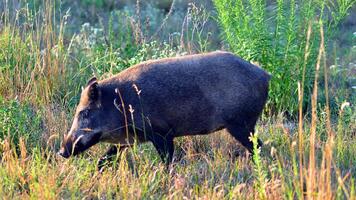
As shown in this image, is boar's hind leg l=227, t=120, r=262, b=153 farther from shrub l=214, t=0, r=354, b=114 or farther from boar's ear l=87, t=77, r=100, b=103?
shrub l=214, t=0, r=354, b=114

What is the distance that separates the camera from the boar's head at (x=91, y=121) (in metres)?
6.69

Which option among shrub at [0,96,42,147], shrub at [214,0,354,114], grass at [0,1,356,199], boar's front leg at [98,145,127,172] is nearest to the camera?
grass at [0,1,356,199]

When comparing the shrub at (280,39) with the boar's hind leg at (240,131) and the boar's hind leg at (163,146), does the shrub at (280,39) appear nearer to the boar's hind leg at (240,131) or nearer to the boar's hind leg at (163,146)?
the boar's hind leg at (240,131)

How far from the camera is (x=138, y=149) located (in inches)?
277

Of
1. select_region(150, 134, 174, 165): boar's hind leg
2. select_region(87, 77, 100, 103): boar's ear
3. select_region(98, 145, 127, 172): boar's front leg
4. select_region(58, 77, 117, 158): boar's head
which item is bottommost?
Answer: select_region(98, 145, 127, 172): boar's front leg

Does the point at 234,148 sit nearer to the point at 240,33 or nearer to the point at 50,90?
the point at 240,33

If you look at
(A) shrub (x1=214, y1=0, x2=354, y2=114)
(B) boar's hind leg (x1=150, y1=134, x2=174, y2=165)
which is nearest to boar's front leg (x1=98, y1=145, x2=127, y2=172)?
(B) boar's hind leg (x1=150, y1=134, x2=174, y2=165)

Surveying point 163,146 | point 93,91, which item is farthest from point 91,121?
point 163,146

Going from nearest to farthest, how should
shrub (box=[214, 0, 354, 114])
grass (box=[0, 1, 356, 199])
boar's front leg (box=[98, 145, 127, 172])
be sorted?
1. grass (box=[0, 1, 356, 199])
2. boar's front leg (box=[98, 145, 127, 172])
3. shrub (box=[214, 0, 354, 114])

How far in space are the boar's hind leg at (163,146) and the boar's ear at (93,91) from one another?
24.2 inches

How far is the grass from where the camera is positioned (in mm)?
5574

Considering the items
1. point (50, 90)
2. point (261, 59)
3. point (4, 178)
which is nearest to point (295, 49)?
point (261, 59)

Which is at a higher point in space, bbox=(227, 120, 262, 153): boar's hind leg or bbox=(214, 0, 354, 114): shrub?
bbox=(214, 0, 354, 114): shrub

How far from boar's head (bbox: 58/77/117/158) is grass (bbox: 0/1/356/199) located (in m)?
0.20
